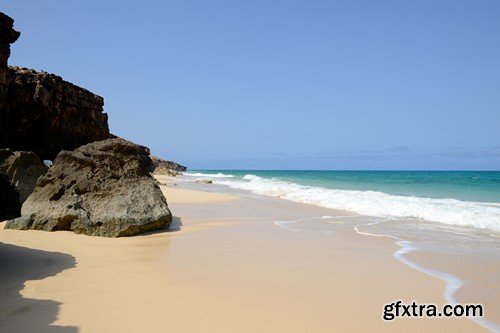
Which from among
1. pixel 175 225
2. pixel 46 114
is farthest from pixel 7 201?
pixel 46 114

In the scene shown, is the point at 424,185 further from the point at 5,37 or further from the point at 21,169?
the point at 5,37

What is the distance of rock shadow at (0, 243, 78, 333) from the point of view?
2.68 m

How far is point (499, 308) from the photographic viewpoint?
10.8ft

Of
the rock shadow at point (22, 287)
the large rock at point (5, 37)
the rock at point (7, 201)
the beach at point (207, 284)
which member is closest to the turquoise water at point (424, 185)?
the beach at point (207, 284)

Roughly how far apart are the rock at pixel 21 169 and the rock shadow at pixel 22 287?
10.9ft

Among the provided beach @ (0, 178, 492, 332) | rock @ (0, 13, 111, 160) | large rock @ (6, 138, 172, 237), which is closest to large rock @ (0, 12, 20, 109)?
large rock @ (6, 138, 172, 237)

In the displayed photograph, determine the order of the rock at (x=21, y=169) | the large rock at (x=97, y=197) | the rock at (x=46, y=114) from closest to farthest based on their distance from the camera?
the large rock at (x=97, y=197) < the rock at (x=21, y=169) < the rock at (x=46, y=114)

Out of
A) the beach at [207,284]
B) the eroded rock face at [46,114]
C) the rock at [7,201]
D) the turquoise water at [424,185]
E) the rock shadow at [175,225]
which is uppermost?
the eroded rock face at [46,114]

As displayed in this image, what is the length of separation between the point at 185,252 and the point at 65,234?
7.94 feet

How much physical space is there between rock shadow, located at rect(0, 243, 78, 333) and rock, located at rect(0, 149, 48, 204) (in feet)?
10.9

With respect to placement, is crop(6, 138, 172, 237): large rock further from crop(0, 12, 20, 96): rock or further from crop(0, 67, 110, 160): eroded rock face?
crop(0, 67, 110, 160): eroded rock face

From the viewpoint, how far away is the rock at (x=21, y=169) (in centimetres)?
799

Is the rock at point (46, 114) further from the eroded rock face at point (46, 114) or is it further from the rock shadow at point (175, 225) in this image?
the rock shadow at point (175, 225)

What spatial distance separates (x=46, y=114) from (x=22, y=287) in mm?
14295
